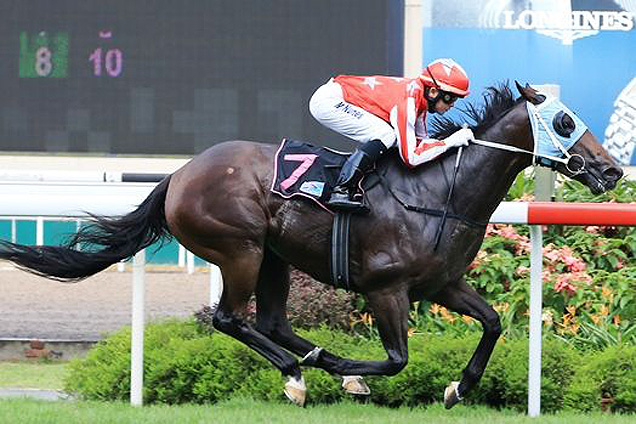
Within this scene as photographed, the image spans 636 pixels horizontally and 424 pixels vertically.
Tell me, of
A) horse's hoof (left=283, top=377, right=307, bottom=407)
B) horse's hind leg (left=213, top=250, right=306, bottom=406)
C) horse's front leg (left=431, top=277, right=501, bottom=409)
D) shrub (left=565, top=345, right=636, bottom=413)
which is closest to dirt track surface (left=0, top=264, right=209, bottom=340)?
horse's hind leg (left=213, top=250, right=306, bottom=406)

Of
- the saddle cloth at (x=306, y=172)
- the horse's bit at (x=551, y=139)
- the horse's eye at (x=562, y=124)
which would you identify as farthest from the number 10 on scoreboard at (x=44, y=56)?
the horse's eye at (x=562, y=124)

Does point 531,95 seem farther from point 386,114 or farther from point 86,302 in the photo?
point 86,302

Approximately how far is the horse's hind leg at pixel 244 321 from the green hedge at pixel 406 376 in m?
0.20

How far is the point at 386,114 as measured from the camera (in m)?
5.04

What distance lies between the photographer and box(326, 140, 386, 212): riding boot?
4.88 metres

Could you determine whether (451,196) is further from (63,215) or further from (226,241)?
(63,215)

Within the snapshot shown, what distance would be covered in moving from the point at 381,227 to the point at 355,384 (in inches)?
23.4

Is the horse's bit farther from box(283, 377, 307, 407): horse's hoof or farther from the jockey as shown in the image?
box(283, 377, 307, 407): horse's hoof

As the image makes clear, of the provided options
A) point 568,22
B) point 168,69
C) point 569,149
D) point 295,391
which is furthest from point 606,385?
point 568,22

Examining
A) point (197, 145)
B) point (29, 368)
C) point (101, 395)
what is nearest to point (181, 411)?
point (101, 395)

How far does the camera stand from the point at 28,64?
923cm

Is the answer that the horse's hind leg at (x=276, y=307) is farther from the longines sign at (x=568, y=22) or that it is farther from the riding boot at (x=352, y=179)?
the longines sign at (x=568, y=22)

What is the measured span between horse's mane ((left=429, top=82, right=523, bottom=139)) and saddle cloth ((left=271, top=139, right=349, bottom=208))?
1.33 ft

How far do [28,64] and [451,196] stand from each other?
16.5ft
